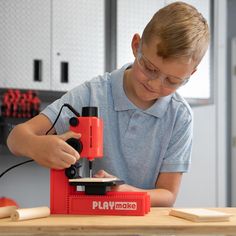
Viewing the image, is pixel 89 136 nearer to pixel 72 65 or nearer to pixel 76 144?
pixel 76 144

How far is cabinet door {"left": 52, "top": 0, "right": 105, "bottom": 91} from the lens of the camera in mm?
3113

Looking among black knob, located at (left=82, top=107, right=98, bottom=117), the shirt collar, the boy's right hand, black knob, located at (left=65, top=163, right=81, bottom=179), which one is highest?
the shirt collar

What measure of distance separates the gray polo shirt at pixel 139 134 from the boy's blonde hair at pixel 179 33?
0.28 metres

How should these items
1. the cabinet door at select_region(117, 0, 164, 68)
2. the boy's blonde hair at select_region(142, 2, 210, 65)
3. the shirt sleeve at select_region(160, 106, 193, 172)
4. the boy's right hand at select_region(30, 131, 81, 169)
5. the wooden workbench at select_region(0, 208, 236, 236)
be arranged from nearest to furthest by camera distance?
the wooden workbench at select_region(0, 208, 236, 236) → the boy's right hand at select_region(30, 131, 81, 169) → the boy's blonde hair at select_region(142, 2, 210, 65) → the shirt sleeve at select_region(160, 106, 193, 172) → the cabinet door at select_region(117, 0, 164, 68)

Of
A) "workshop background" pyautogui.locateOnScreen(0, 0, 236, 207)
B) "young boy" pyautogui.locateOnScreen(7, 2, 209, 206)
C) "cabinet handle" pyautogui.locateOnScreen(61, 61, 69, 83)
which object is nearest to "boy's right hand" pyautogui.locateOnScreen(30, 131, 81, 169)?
"young boy" pyautogui.locateOnScreen(7, 2, 209, 206)

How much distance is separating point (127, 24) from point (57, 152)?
2294 mm

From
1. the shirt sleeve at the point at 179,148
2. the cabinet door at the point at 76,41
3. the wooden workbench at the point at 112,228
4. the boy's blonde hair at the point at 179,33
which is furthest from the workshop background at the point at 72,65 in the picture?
the wooden workbench at the point at 112,228

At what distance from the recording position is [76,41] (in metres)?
3.17

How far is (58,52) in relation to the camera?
3.11m

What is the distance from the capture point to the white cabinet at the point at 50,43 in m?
2.99

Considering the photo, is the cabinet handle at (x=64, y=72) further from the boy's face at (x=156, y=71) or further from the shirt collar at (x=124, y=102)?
the boy's face at (x=156, y=71)

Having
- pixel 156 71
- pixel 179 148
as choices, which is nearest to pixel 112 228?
pixel 156 71

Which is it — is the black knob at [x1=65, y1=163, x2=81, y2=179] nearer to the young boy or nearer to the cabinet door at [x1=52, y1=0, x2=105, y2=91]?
the young boy

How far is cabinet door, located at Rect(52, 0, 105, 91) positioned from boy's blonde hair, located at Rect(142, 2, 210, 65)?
182 cm
